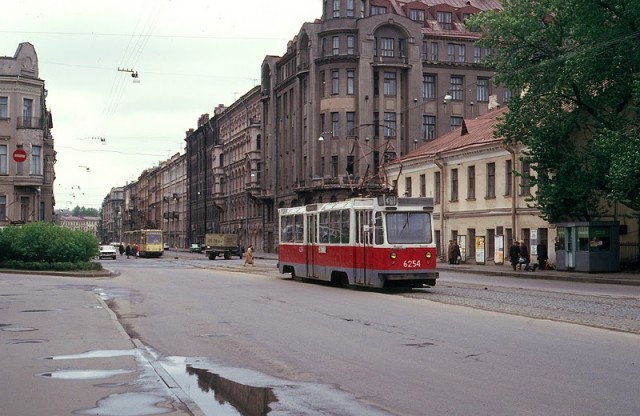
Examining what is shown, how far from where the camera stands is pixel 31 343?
13.5 meters

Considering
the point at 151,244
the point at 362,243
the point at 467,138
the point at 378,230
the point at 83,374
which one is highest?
the point at 467,138

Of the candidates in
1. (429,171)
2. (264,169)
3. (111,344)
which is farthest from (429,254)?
(264,169)

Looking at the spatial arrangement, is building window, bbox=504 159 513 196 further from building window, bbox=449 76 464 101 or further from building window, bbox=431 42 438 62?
building window, bbox=431 42 438 62

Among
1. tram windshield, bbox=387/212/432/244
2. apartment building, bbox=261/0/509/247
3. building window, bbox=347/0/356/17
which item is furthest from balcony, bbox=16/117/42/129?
tram windshield, bbox=387/212/432/244

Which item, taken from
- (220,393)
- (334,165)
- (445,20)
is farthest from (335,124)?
(220,393)

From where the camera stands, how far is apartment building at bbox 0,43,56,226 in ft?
212

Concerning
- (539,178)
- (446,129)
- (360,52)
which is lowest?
(539,178)

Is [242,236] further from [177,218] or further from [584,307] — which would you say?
[584,307]

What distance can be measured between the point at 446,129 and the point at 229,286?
4912 cm

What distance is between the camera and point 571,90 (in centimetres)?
3909

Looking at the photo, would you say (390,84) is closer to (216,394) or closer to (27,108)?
(27,108)

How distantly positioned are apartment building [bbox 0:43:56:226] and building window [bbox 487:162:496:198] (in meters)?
35.0

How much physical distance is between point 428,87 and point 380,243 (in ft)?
172

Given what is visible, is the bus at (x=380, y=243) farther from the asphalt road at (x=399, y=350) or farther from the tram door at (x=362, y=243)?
the asphalt road at (x=399, y=350)
